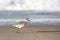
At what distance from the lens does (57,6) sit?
2.94ft

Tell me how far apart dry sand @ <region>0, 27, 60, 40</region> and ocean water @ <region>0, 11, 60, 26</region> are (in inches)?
1.6

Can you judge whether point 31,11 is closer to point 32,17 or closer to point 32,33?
point 32,17

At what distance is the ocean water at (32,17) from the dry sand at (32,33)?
0.04 m

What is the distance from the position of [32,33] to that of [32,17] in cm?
10

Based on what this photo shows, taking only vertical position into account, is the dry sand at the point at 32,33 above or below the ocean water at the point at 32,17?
below

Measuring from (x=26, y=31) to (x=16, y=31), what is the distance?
63mm

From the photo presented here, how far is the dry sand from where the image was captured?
0.84 metres

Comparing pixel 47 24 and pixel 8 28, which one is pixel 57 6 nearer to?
pixel 47 24

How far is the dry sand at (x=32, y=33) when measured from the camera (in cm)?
84

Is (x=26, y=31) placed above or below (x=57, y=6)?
below

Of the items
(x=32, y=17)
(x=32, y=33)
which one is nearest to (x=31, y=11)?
(x=32, y=17)

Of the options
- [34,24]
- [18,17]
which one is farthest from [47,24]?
[18,17]

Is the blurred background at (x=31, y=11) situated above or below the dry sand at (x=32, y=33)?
above

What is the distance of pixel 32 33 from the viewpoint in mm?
847
